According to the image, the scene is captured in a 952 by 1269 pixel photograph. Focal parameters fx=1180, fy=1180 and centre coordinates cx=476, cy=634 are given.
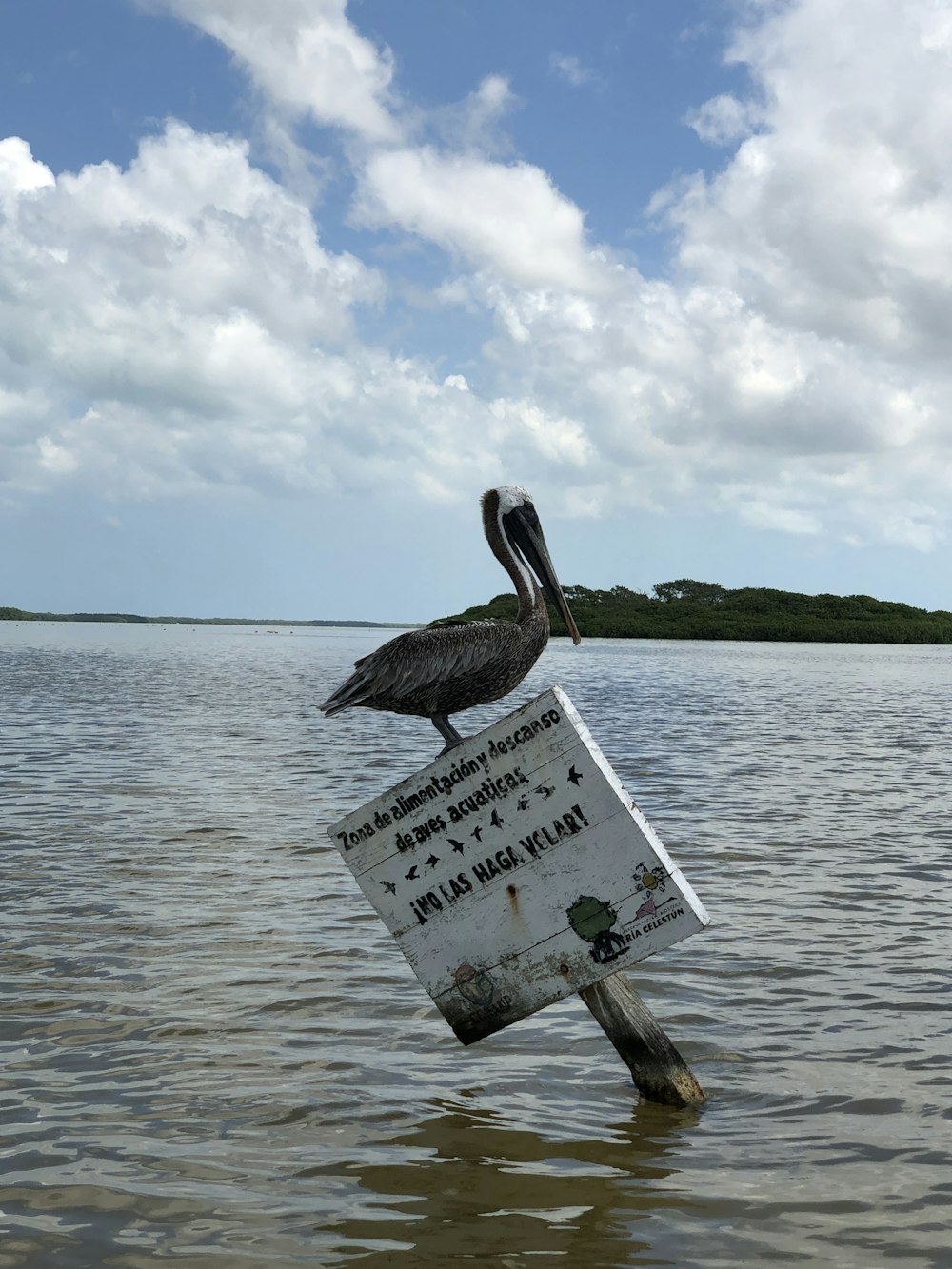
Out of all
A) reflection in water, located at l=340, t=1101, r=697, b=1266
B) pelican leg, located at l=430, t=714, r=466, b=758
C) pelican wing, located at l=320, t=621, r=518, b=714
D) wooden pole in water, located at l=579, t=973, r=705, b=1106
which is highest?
pelican wing, located at l=320, t=621, r=518, b=714

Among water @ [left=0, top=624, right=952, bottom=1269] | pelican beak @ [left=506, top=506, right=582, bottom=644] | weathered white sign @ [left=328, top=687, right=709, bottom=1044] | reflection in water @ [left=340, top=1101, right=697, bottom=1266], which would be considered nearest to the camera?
reflection in water @ [left=340, top=1101, right=697, bottom=1266]

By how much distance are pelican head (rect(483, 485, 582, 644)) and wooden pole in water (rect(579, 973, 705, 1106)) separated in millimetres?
1696

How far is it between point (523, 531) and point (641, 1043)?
8.26ft

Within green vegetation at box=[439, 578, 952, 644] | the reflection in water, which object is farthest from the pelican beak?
green vegetation at box=[439, 578, 952, 644]

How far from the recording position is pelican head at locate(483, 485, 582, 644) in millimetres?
5902

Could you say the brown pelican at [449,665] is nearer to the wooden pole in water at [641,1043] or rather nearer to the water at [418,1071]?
the wooden pole in water at [641,1043]

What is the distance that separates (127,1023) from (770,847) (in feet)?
23.5

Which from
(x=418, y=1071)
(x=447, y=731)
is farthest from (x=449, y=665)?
(x=418, y=1071)

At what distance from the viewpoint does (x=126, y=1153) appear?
16.3ft

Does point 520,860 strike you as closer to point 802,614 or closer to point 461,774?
point 461,774

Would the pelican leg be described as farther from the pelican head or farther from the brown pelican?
the pelican head

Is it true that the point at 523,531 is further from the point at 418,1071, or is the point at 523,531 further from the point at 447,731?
the point at 418,1071

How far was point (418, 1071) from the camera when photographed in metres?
6.10

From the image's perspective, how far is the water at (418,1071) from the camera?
4.41 metres
